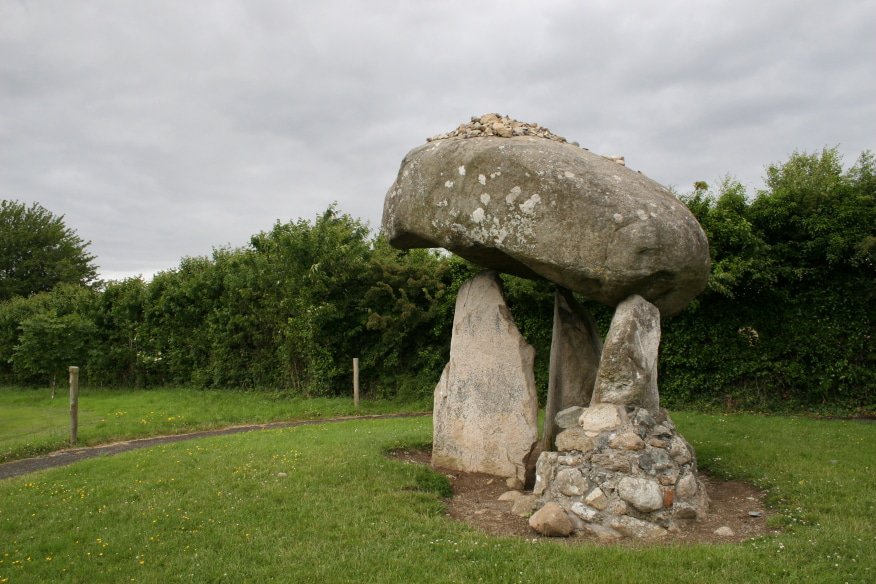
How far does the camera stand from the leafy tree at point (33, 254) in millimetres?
38469

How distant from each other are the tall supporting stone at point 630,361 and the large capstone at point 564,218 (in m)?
0.35

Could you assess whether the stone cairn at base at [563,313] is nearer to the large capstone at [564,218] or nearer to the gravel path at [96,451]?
the large capstone at [564,218]

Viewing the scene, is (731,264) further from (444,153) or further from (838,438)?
(444,153)

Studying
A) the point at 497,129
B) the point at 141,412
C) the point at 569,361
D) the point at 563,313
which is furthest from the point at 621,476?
the point at 141,412

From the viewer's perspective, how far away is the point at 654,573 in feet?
18.7

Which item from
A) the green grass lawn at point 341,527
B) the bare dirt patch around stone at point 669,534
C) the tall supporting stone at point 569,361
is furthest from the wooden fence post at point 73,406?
the tall supporting stone at point 569,361

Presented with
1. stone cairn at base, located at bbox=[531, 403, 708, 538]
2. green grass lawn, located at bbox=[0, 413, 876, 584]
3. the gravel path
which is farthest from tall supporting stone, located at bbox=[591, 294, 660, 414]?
the gravel path

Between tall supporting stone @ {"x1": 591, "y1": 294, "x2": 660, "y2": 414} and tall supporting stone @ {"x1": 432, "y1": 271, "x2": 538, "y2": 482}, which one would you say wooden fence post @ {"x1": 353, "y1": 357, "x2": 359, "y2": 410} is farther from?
tall supporting stone @ {"x1": 591, "y1": 294, "x2": 660, "y2": 414}

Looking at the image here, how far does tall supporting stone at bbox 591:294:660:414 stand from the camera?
8.02m

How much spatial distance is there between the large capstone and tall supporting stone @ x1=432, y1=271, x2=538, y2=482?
1.17 metres

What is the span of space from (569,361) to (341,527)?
15.2ft

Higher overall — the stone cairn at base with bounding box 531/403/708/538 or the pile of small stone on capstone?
the pile of small stone on capstone

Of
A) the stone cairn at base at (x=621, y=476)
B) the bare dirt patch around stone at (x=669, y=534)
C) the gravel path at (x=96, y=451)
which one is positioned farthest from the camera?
the gravel path at (x=96, y=451)

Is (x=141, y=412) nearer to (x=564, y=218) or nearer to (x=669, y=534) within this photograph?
(x=564, y=218)
